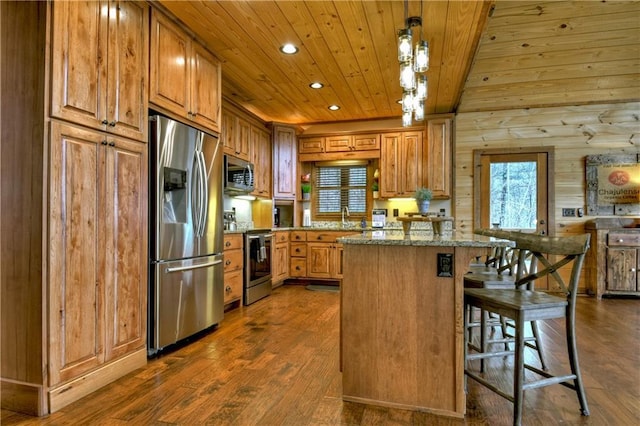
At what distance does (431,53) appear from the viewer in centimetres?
325

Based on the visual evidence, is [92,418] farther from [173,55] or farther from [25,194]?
[173,55]

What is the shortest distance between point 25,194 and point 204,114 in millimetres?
1551

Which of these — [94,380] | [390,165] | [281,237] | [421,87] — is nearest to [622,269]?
[390,165]

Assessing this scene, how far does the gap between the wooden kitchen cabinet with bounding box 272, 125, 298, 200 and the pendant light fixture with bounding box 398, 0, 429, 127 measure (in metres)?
2.92

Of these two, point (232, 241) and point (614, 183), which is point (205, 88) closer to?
point (232, 241)

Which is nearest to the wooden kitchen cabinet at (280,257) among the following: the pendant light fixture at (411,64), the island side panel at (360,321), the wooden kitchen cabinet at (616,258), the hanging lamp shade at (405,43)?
the pendant light fixture at (411,64)

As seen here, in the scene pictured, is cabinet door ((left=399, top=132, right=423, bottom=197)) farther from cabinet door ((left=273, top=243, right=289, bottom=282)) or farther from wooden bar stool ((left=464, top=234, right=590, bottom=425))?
wooden bar stool ((left=464, top=234, right=590, bottom=425))

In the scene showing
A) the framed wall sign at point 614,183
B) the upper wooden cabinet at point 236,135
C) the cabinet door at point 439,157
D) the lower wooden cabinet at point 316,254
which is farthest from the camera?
the lower wooden cabinet at point 316,254

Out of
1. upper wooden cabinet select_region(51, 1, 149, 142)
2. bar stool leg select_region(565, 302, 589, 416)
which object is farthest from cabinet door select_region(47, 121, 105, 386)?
bar stool leg select_region(565, 302, 589, 416)

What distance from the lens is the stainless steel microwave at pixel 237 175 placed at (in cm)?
410

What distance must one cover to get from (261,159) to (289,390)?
368 cm

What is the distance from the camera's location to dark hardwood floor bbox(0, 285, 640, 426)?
175 centimetres

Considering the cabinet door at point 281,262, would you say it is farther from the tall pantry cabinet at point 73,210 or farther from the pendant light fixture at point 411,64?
the pendant light fixture at point 411,64

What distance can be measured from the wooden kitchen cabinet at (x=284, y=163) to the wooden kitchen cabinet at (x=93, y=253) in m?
3.09
